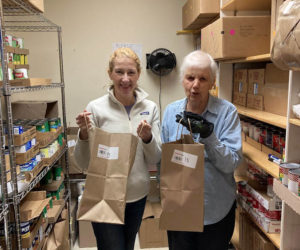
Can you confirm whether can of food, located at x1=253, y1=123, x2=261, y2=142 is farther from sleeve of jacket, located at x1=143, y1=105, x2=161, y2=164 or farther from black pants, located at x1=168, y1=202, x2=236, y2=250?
sleeve of jacket, located at x1=143, y1=105, x2=161, y2=164

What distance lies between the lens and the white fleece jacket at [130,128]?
1480 millimetres

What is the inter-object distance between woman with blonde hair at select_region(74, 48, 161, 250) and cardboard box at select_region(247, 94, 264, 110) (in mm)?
955

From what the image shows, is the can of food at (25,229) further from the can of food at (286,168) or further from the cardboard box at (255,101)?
the cardboard box at (255,101)

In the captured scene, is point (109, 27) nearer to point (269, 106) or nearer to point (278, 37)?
point (269, 106)

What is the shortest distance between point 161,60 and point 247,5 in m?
1.18

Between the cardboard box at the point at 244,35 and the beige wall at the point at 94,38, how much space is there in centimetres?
124

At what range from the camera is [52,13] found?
300 cm

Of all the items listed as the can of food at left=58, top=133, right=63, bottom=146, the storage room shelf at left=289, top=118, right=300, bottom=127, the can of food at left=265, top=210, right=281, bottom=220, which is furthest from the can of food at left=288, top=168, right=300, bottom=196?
the can of food at left=58, top=133, right=63, bottom=146

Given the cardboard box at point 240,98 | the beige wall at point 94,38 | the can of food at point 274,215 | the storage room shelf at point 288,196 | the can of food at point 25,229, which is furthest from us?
the beige wall at point 94,38

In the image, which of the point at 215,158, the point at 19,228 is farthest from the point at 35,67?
the point at 215,158

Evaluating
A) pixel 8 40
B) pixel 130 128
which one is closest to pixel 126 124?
pixel 130 128

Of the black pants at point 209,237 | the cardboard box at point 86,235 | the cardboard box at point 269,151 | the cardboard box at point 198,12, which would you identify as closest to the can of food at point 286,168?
the black pants at point 209,237

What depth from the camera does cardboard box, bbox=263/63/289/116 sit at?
186 centimetres

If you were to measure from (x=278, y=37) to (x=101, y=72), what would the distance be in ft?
7.93
